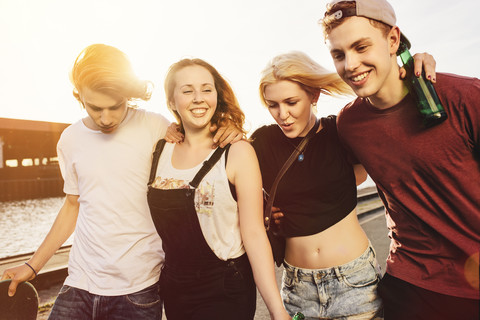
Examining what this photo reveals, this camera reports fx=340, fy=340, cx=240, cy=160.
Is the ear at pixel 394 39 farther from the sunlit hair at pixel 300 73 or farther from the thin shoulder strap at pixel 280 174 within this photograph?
the thin shoulder strap at pixel 280 174

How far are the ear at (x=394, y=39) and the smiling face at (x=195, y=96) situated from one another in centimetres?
108

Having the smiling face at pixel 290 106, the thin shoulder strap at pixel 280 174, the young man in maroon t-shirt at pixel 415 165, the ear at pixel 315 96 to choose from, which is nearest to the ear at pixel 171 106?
the smiling face at pixel 290 106

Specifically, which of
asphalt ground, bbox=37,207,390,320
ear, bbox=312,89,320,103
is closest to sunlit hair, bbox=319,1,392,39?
ear, bbox=312,89,320,103

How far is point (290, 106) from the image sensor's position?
93.1 inches

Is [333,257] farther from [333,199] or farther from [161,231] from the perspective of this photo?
[161,231]

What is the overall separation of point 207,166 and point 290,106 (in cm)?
79

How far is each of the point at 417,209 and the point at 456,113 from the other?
1.80 feet

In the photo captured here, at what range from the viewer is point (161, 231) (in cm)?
202

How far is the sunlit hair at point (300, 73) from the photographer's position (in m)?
2.36

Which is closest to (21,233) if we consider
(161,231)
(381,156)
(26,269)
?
(26,269)

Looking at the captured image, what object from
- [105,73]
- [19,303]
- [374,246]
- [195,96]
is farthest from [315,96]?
[374,246]

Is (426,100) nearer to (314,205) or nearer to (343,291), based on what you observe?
(314,205)

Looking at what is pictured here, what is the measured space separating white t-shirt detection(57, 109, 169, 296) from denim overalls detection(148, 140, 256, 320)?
0.28 meters

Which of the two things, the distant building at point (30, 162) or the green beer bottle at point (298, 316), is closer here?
the green beer bottle at point (298, 316)
